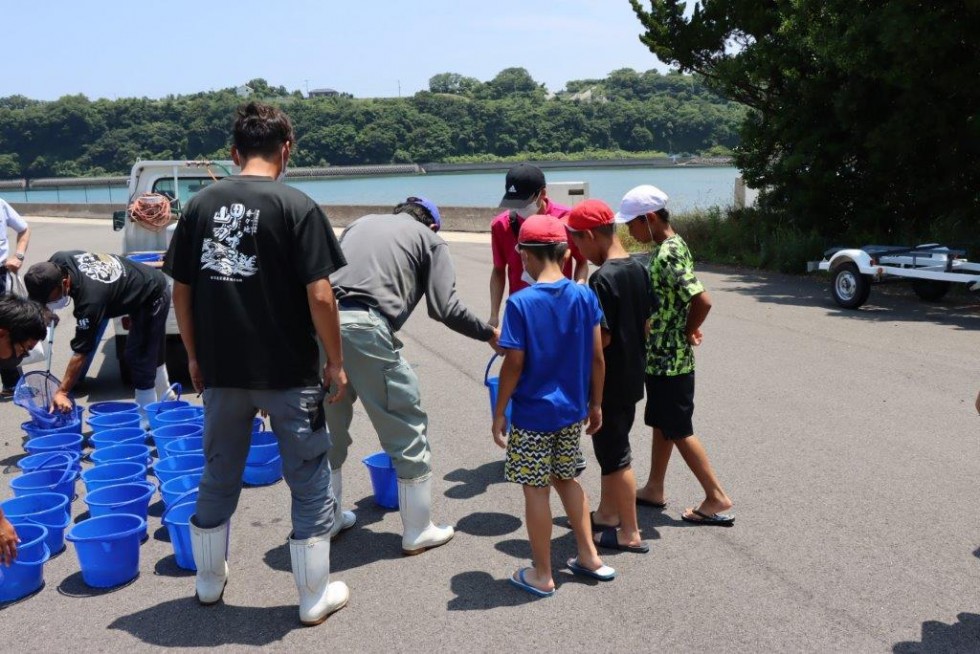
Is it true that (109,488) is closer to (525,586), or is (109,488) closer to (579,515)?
(525,586)

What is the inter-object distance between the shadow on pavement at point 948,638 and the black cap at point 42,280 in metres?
5.48

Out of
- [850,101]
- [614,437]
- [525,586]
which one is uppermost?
[850,101]

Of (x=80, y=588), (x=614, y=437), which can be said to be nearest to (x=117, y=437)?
(x=80, y=588)

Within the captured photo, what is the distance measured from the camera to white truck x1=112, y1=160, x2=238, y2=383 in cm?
866

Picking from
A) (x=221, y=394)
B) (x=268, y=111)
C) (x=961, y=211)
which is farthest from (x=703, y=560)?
(x=961, y=211)

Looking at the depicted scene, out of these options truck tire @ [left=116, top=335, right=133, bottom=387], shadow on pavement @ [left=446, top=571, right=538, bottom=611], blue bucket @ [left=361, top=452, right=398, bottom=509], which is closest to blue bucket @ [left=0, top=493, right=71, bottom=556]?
blue bucket @ [left=361, top=452, right=398, bottom=509]

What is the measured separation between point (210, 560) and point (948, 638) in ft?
10.5

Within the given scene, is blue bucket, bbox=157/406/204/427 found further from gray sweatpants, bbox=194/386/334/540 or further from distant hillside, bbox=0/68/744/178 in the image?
distant hillside, bbox=0/68/744/178

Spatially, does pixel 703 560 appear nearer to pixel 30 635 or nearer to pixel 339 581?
pixel 339 581

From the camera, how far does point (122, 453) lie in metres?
5.71

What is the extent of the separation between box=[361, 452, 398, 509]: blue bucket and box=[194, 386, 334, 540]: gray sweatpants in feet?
4.28

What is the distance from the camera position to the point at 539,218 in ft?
13.5

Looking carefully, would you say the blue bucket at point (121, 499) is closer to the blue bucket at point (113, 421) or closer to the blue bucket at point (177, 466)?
the blue bucket at point (177, 466)

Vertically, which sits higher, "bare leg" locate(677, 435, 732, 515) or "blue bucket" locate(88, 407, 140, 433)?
"bare leg" locate(677, 435, 732, 515)
